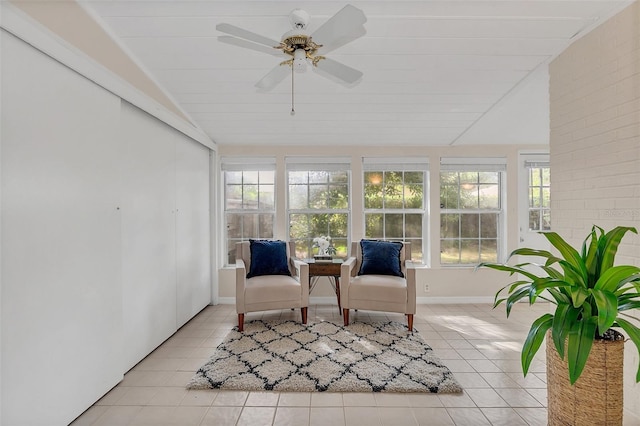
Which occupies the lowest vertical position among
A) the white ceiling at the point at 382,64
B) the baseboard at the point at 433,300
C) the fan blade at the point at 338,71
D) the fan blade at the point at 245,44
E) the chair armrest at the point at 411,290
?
the baseboard at the point at 433,300

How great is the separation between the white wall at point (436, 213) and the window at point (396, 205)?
15 cm

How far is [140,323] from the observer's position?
106 inches

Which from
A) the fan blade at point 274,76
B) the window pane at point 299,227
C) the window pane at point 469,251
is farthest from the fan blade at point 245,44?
the window pane at point 469,251

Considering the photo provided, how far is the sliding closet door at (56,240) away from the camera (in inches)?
61.1

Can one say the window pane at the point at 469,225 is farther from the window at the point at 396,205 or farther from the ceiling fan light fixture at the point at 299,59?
the ceiling fan light fixture at the point at 299,59

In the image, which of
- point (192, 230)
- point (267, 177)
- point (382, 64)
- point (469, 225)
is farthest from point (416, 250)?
point (192, 230)

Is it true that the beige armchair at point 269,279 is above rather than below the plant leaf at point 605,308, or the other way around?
below

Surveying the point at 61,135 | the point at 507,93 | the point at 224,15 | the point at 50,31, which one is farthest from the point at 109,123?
the point at 507,93

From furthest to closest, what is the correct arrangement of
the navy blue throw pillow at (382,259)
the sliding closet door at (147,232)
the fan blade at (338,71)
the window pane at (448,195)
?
the window pane at (448,195)
the navy blue throw pillow at (382,259)
the sliding closet door at (147,232)
the fan blade at (338,71)

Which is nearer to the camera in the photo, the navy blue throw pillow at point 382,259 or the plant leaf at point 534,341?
the plant leaf at point 534,341

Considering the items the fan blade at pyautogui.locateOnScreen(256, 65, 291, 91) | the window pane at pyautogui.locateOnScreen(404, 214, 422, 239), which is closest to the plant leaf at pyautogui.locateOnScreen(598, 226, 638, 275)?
the fan blade at pyautogui.locateOnScreen(256, 65, 291, 91)

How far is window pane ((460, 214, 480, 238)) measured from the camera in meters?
4.50

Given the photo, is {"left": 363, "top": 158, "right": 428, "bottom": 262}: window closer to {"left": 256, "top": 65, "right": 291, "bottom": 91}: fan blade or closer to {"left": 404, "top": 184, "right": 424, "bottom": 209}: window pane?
{"left": 404, "top": 184, "right": 424, "bottom": 209}: window pane

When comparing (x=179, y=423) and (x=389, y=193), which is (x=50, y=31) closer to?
(x=179, y=423)
